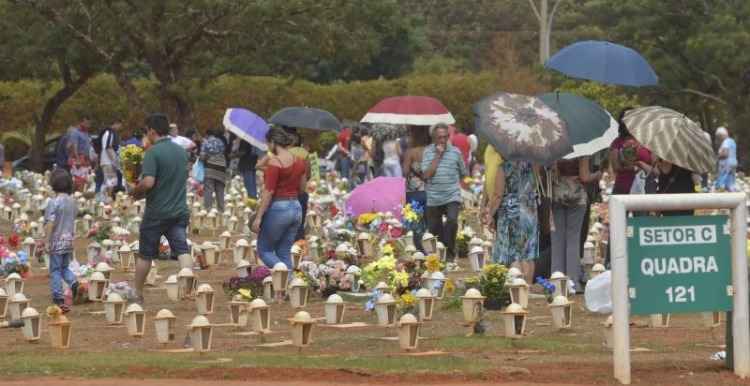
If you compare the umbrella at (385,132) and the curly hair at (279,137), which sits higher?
the umbrella at (385,132)

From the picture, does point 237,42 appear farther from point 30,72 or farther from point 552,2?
point 552,2

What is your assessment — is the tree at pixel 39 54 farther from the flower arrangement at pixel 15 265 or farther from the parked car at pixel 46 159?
the flower arrangement at pixel 15 265

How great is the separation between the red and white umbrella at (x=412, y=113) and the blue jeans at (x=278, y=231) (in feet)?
14.0

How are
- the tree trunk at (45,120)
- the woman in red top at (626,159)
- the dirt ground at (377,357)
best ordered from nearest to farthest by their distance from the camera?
the dirt ground at (377,357), the woman in red top at (626,159), the tree trunk at (45,120)

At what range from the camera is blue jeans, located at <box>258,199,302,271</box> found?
15.3 metres

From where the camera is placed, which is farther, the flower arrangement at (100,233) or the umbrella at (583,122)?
the flower arrangement at (100,233)

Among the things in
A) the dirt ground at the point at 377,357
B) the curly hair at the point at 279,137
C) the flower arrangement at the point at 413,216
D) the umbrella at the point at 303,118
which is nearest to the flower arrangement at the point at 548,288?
the dirt ground at the point at 377,357

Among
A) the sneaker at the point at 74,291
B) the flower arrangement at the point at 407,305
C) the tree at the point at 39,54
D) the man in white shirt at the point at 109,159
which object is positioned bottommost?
the flower arrangement at the point at 407,305

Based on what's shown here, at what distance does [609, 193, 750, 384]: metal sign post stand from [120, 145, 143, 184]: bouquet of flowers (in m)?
6.75

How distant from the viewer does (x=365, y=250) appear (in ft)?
58.5

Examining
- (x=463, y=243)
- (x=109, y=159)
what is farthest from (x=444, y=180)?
(x=109, y=159)

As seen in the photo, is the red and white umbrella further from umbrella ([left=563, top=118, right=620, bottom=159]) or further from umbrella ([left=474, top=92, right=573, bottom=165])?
umbrella ([left=474, top=92, right=573, bottom=165])

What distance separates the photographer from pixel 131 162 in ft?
52.0

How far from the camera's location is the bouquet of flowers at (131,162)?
15805 millimetres
